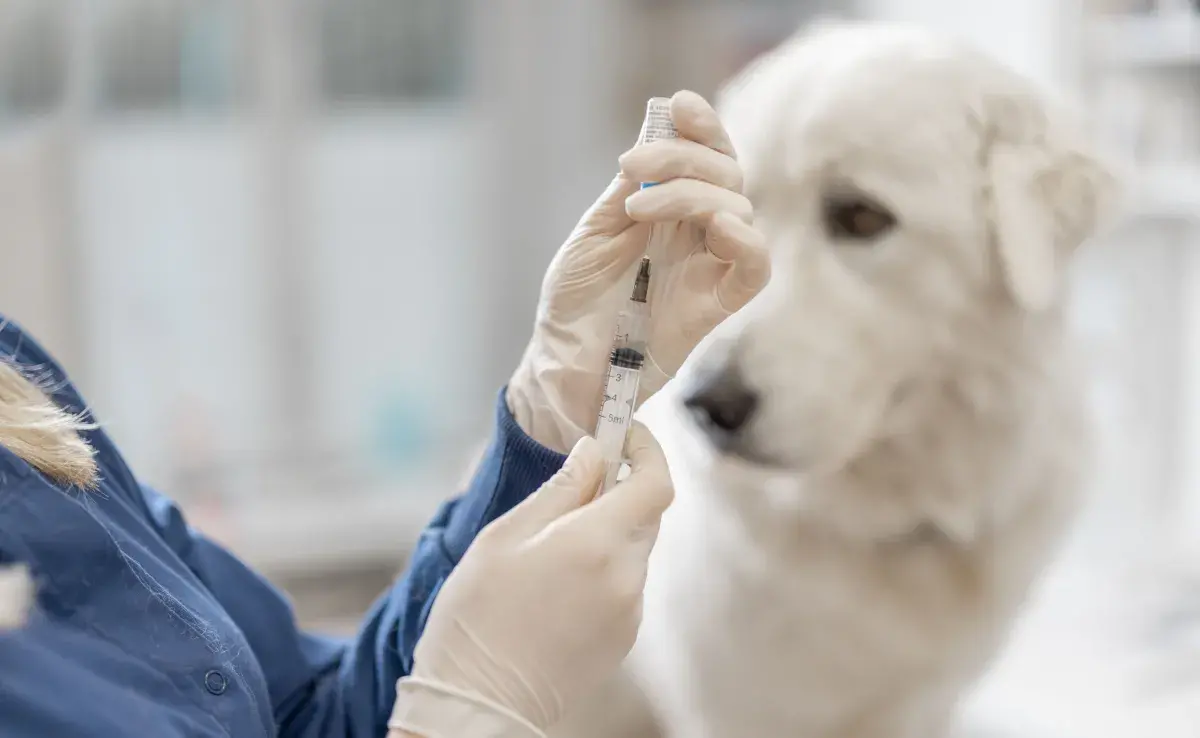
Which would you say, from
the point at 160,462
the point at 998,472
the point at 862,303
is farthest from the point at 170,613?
the point at 160,462

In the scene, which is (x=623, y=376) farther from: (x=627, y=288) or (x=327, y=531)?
(x=327, y=531)

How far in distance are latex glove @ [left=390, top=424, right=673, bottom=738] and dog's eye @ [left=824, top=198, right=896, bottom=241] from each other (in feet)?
1.32

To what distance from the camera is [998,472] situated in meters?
0.96

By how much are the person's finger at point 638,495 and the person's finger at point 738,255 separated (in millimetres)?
106

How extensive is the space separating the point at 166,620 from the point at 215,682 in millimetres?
47

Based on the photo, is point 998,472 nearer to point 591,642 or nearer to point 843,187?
point 843,187

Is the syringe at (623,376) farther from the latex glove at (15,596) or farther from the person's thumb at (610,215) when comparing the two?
the latex glove at (15,596)

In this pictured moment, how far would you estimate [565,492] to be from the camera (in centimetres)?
61

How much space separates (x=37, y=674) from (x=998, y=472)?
2.52 ft

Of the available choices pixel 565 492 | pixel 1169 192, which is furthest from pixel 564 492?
pixel 1169 192

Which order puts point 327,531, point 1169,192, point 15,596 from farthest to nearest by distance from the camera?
point 327,531 → point 1169,192 → point 15,596

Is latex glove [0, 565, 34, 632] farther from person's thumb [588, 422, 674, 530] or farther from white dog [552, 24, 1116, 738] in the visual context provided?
white dog [552, 24, 1116, 738]

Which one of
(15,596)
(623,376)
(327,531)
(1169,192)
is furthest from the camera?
(327,531)

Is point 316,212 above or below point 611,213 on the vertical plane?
below
